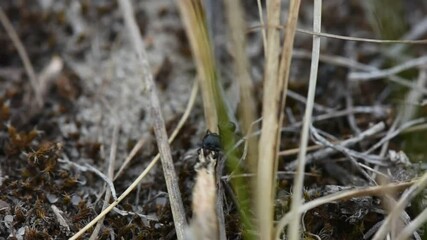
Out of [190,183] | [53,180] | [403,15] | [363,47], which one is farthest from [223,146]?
[403,15]

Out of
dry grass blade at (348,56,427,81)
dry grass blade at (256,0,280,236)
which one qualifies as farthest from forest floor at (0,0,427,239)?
dry grass blade at (256,0,280,236)

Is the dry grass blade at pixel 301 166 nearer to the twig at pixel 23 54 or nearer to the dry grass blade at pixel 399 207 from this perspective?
the dry grass blade at pixel 399 207

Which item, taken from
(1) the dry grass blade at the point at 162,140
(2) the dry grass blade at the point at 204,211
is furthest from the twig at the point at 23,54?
(2) the dry grass blade at the point at 204,211

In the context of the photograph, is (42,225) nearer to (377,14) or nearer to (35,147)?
(35,147)

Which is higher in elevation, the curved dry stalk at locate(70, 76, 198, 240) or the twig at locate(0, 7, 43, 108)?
the twig at locate(0, 7, 43, 108)

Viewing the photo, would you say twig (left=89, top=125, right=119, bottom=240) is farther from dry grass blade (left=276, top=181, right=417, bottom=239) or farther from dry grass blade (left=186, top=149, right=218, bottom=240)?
dry grass blade (left=276, top=181, right=417, bottom=239)

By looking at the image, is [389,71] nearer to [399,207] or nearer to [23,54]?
[399,207]
